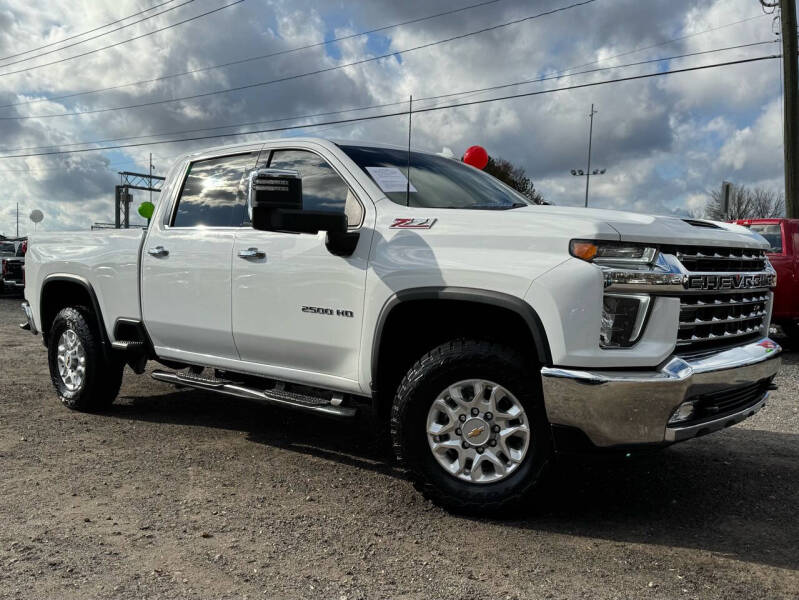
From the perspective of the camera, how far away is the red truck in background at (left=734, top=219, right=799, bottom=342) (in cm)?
981

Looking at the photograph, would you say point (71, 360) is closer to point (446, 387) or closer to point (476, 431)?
point (446, 387)

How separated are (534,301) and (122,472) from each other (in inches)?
106

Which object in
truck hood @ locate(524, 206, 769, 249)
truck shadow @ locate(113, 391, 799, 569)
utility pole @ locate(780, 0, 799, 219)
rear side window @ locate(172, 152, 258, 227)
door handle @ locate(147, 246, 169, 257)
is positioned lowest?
truck shadow @ locate(113, 391, 799, 569)

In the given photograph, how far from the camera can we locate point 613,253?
3305 mm

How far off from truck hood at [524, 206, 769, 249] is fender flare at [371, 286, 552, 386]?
0.48 m

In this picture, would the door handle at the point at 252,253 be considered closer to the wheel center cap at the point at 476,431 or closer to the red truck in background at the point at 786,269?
the wheel center cap at the point at 476,431

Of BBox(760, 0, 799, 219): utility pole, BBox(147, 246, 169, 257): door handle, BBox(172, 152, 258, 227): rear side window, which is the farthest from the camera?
BBox(760, 0, 799, 219): utility pole

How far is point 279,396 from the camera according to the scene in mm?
4445

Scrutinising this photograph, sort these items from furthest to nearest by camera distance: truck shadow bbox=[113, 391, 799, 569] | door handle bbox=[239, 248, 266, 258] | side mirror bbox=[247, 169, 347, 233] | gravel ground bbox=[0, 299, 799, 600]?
door handle bbox=[239, 248, 266, 258] < side mirror bbox=[247, 169, 347, 233] < truck shadow bbox=[113, 391, 799, 569] < gravel ground bbox=[0, 299, 799, 600]

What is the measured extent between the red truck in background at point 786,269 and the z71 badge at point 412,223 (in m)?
7.31

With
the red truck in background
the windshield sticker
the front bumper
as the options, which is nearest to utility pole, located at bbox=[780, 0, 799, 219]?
the red truck in background

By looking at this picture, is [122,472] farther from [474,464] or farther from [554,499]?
[554,499]

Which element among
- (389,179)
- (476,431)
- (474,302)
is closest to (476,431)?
(476,431)

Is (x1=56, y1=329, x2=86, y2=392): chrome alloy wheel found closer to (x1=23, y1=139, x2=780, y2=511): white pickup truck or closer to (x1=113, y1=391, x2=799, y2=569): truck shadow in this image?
(x1=113, y1=391, x2=799, y2=569): truck shadow
